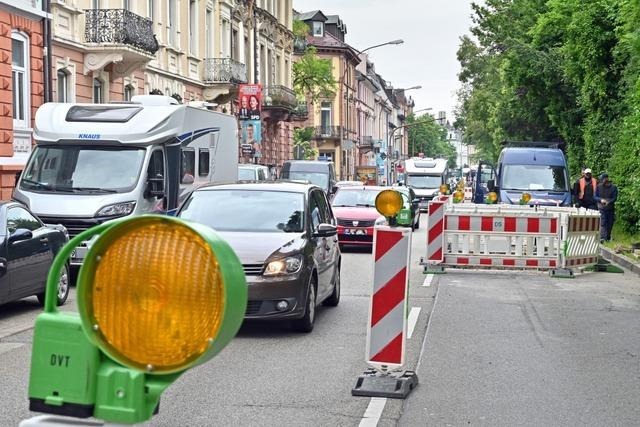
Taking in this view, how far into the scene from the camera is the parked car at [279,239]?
10.5 meters

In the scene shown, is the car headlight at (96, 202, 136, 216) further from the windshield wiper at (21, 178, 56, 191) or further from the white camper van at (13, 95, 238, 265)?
the windshield wiper at (21, 178, 56, 191)

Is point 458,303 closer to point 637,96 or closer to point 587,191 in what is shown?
point 637,96

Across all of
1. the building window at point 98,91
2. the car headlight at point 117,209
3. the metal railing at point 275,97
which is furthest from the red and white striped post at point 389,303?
the metal railing at point 275,97

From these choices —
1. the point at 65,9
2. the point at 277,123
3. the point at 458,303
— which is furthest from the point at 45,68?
the point at 277,123

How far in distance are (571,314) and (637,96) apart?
8613mm

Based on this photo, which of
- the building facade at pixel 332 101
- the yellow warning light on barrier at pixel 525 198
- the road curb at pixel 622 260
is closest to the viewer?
the road curb at pixel 622 260

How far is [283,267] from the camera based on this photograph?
34.7ft

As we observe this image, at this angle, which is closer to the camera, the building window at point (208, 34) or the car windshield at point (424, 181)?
the building window at point (208, 34)

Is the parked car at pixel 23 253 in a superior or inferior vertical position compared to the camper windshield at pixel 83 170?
inferior

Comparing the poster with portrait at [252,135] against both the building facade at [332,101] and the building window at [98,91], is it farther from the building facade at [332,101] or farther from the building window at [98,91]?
the building facade at [332,101]

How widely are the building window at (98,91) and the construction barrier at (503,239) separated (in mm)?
14530

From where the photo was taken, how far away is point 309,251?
11062mm

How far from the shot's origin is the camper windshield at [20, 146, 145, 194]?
16.6m

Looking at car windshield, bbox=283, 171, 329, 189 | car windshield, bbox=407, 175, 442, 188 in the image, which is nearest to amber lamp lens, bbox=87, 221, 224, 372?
car windshield, bbox=283, 171, 329, 189
